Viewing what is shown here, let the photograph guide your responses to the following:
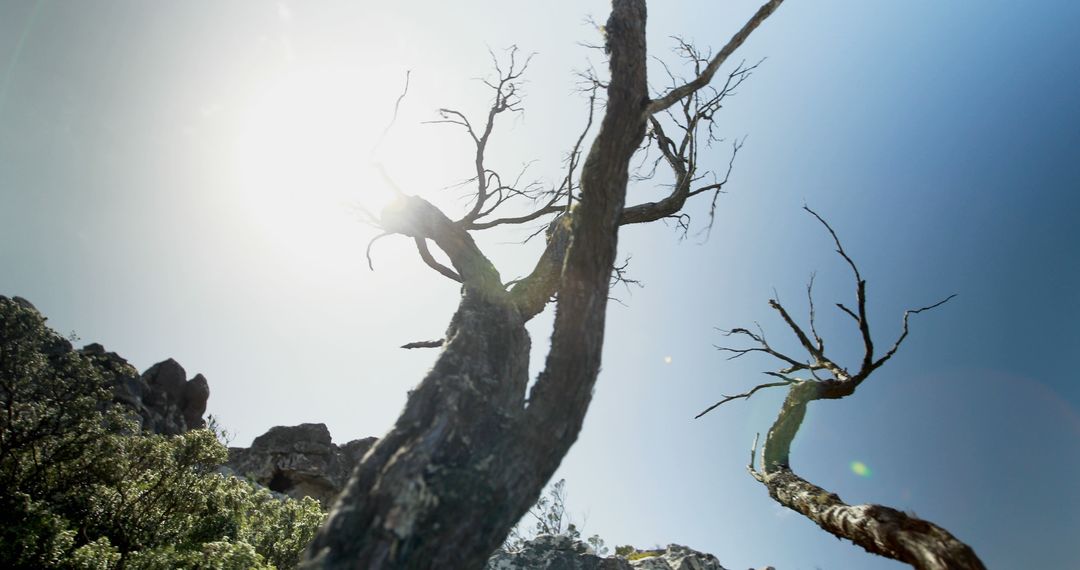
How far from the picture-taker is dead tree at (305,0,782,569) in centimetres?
246

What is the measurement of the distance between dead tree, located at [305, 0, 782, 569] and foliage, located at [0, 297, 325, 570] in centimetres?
591

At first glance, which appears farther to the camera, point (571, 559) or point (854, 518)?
point (571, 559)

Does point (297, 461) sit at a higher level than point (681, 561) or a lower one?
higher

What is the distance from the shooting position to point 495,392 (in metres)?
3.37

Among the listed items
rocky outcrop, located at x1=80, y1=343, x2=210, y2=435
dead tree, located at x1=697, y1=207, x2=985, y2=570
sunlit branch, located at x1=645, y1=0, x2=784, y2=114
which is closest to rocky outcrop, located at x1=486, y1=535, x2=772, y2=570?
dead tree, located at x1=697, y1=207, x2=985, y2=570

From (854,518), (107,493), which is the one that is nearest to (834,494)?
(854,518)

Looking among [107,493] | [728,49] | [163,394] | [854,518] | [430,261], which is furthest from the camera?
[163,394]

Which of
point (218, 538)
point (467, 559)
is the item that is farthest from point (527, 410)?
point (218, 538)

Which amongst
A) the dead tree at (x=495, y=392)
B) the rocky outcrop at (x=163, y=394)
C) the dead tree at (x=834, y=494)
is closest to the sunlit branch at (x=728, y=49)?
the dead tree at (x=495, y=392)

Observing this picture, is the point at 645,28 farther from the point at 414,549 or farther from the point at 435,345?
the point at 414,549

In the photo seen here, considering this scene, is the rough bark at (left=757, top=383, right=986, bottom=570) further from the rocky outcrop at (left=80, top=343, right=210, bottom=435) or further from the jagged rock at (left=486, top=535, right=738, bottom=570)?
the rocky outcrop at (left=80, top=343, right=210, bottom=435)

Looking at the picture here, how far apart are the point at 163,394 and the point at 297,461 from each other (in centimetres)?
1086

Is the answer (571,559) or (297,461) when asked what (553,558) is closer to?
(571,559)

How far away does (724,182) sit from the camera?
225 inches
